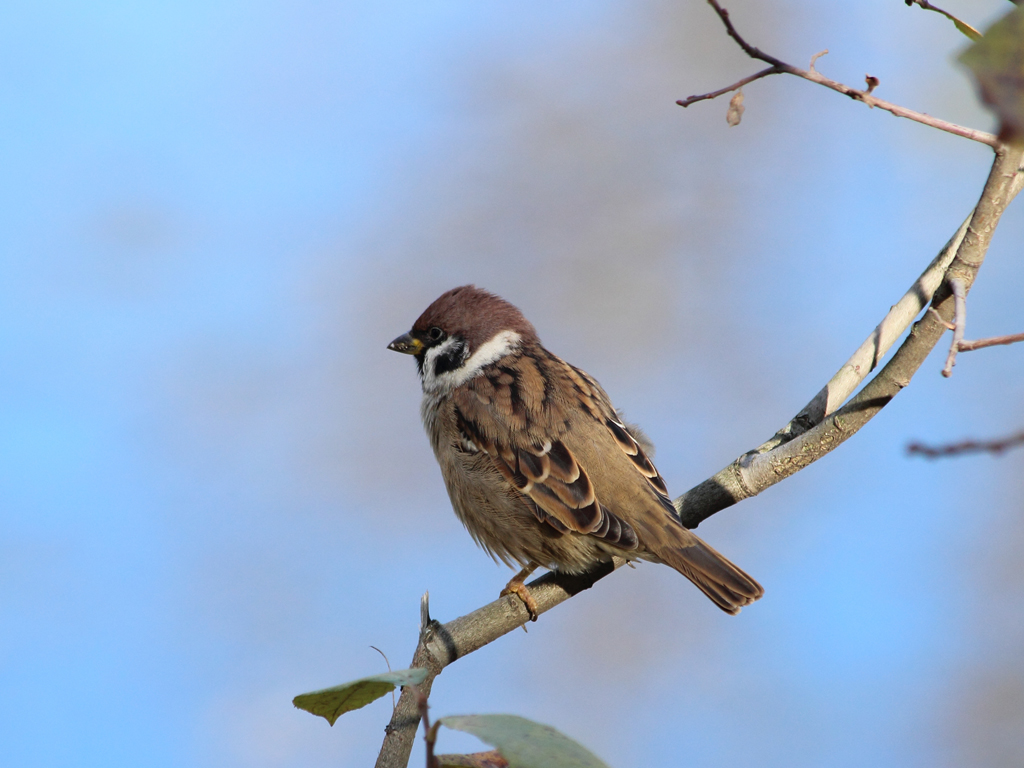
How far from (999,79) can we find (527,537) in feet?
8.95

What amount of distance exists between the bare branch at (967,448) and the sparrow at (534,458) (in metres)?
1.81

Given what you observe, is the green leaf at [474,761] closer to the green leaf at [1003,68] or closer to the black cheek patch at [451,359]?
the green leaf at [1003,68]

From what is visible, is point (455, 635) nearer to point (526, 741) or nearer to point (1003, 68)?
point (526, 741)

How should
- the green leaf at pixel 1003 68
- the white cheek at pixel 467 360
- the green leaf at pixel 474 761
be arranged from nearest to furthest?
1. the green leaf at pixel 1003 68
2. the green leaf at pixel 474 761
3. the white cheek at pixel 467 360

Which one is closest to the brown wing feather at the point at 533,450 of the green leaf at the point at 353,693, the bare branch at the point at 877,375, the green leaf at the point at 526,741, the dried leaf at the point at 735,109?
the bare branch at the point at 877,375

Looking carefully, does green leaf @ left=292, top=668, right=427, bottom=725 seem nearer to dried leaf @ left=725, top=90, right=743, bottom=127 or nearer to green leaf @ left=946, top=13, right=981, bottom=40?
dried leaf @ left=725, top=90, right=743, bottom=127

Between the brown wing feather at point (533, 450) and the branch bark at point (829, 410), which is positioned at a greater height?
the brown wing feather at point (533, 450)

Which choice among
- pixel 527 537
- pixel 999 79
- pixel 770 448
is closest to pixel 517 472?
pixel 527 537

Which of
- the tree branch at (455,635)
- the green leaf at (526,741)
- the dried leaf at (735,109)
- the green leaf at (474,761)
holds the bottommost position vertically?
the green leaf at (526,741)

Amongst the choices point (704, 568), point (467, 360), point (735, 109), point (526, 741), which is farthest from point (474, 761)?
point (467, 360)

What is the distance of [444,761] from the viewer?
4.35 feet

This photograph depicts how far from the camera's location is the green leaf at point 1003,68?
29.1 inches

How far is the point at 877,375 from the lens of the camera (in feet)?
7.32

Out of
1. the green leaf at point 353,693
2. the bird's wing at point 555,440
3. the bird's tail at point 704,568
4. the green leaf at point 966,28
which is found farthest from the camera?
the bird's wing at point 555,440
